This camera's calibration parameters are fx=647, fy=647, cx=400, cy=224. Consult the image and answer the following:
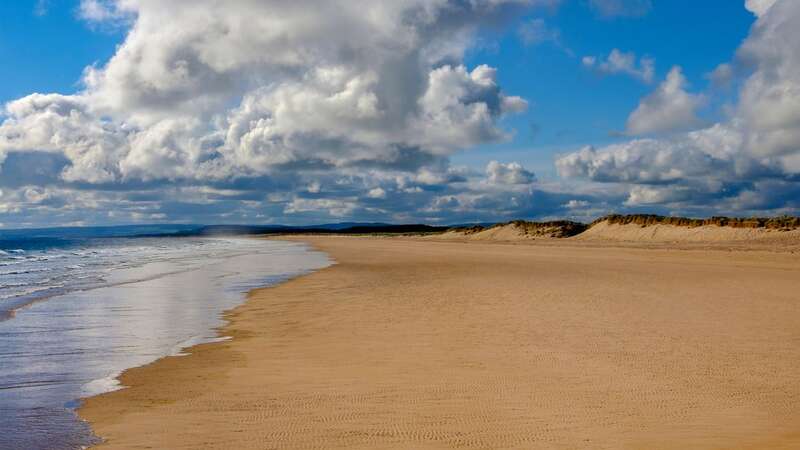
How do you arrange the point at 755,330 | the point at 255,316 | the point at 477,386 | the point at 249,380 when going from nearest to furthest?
the point at 477,386 → the point at 249,380 → the point at 755,330 → the point at 255,316

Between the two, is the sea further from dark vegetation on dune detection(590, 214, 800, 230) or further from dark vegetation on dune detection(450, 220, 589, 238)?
dark vegetation on dune detection(450, 220, 589, 238)

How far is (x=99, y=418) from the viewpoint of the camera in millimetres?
7684

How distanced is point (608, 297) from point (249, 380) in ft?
42.1

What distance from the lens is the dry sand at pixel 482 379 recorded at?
6.88 metres

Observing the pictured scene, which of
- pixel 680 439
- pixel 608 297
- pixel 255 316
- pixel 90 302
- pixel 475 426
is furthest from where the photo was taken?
pixel 90 302

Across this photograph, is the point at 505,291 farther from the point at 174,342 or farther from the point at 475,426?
the point at 475,426

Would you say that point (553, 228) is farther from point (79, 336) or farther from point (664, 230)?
point (79, 336)

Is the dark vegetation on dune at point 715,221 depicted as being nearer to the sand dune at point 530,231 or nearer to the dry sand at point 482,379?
the sand dune at point 530,231

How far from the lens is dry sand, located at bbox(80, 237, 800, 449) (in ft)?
22.6

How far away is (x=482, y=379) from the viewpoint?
9.24m

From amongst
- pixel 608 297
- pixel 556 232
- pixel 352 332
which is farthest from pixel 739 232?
pixel 352 332

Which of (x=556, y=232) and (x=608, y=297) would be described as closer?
(x=608, y=297)

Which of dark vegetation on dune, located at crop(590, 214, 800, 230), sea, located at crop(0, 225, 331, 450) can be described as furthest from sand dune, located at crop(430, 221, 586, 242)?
sea, located at crop(0, 225, 331, 450)

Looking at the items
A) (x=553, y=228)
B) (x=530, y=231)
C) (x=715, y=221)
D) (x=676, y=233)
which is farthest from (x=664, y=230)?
(x=530, y=231)
